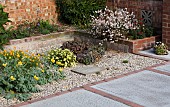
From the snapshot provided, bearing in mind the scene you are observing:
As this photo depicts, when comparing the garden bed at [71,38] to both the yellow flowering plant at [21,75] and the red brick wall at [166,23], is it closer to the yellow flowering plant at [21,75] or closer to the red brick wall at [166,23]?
the red brick wall at [166,23]

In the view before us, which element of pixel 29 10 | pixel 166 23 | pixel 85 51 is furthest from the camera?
pixel 29 10

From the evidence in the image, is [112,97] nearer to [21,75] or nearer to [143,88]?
[143,88]

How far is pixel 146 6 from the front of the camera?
8.95 metres

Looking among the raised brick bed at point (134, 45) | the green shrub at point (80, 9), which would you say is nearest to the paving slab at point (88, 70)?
the raised brick bed at point (134, 45)

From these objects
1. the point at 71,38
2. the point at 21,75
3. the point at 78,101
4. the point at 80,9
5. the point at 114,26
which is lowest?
the point at 78,101

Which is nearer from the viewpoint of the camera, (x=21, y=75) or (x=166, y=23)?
(x=21, y=75)

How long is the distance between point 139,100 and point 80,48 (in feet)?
9.11

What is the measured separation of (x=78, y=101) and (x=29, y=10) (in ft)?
16.7

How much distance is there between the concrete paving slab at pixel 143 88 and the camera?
204 inches

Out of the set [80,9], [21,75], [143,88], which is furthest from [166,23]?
Answer: [21,75]

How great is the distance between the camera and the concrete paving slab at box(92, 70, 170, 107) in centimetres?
517

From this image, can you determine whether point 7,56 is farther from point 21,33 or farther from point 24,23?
point 24,23

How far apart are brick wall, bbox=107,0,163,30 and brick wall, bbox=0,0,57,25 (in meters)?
1.89

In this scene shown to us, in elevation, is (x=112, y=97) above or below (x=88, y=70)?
below
